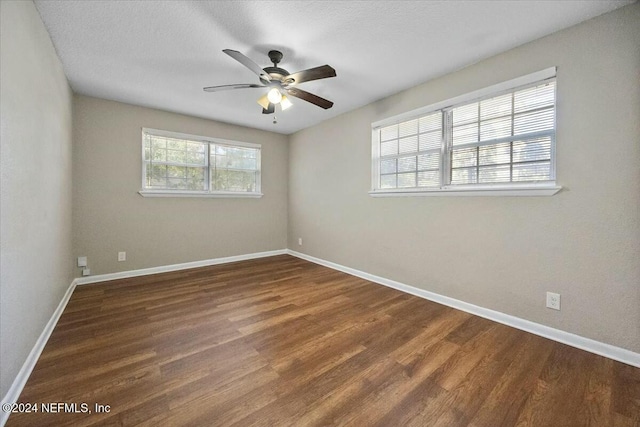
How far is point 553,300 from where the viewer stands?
6.77ft

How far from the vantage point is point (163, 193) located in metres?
3.85

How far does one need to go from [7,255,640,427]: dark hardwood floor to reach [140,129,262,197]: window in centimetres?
190

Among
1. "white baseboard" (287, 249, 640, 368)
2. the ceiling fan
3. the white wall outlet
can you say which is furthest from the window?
the white wall outlet

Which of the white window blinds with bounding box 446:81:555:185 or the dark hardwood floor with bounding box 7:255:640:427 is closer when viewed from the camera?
the dark hardwood floor with bounding box 7:255:640:427

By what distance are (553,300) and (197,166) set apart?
187 inches

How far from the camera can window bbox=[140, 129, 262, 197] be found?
3824 millimetres

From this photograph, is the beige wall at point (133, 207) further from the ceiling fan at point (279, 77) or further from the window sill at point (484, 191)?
the window sill at point (484, 191)

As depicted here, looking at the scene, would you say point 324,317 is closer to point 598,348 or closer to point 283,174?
point 598,348

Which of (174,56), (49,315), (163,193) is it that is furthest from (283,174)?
(49,315)

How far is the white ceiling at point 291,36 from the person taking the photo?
181cm

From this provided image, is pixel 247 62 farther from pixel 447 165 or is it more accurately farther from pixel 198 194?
pixel 198 194

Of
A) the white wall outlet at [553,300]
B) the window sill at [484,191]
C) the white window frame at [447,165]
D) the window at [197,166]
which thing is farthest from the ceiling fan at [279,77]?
the white wall outlet at [553,300]

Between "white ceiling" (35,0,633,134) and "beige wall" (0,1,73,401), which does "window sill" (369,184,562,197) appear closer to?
"white ceiling" (35,0,633,134)

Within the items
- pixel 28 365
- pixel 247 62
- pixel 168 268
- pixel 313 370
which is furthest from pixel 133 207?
pixel 313 370
